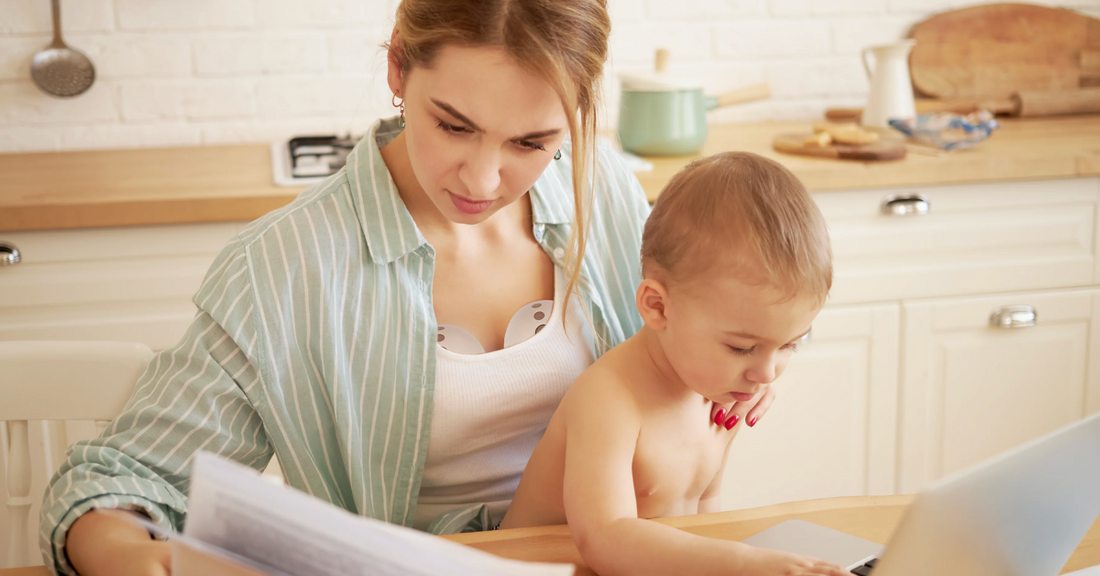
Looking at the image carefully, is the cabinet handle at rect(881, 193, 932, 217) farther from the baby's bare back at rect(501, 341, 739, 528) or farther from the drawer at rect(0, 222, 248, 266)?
the drawer at rect(0, 222, 248, 266)

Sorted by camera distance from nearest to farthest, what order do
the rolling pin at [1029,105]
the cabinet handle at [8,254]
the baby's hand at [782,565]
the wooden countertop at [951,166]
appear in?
the baby's hand at [782,565]
the cabinet handle at [8,254]
the wooden countertop at [951,166]
the rolling pin at [1029,105]

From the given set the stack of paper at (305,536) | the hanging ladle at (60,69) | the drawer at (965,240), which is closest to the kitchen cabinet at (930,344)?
the drawer at (965,240)

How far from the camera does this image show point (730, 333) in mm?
840

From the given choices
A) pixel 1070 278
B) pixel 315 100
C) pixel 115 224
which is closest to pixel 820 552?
pixel 115 224

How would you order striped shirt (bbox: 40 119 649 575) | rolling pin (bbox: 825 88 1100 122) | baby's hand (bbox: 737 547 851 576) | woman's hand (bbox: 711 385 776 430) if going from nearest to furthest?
baby's hand (bbox: 737 547 851 576)
striped shirt (bbox: 40 119 649 575)
woman's hand (bbox: 711 385 776 430)
rolling pin (bbox: 825 88 1100 122)

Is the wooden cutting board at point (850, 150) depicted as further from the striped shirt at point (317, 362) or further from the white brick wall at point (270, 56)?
the striped shirt at point (317, 362)

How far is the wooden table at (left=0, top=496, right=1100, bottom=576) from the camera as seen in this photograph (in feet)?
2.51

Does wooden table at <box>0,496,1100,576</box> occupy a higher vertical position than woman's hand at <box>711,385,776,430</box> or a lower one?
lower

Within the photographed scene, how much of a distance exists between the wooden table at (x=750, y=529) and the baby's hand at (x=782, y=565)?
108mm

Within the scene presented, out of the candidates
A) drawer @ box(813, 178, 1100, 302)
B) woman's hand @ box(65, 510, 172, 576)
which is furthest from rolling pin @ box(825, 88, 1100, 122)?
woman's hand @ box(65, 510, 172, 576)

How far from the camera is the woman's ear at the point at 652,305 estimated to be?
0.89 m

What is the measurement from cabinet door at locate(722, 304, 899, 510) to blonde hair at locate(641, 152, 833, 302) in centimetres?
103

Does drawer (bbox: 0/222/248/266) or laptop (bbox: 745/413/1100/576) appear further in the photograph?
drawer (bbox: 0/222/248/266)

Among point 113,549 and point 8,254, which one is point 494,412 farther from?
point 8,254
